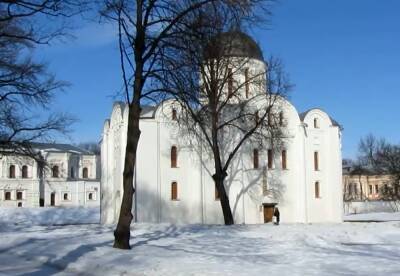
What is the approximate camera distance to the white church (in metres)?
46.2

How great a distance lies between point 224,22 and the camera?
18.6 metres

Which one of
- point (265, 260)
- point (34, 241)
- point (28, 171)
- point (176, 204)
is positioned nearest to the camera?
point (265, 260)

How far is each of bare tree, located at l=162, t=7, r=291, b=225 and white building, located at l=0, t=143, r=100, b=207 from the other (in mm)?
46373

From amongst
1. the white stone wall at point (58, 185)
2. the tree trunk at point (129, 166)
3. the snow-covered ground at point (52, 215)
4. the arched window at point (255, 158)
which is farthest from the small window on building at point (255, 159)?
the white stone wall at point (58, 185)

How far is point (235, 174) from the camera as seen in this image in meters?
47.9

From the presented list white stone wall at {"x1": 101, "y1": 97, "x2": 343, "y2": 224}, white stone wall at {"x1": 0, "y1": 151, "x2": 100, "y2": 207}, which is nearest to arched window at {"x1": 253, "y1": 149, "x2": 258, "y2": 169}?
white stone wall at {"x1": 101, "y1": 97, "x2": 343, "y2": 224}

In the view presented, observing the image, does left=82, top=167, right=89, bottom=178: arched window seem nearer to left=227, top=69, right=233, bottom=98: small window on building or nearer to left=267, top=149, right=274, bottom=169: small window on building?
left=267, top=149, right=274, bottom=169: small window on building

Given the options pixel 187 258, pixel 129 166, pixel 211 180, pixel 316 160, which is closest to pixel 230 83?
pixel 211 180

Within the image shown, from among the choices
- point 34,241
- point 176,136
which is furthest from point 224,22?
point 176,136

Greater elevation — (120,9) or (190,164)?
(120,9)

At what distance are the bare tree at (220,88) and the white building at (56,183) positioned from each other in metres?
46.4

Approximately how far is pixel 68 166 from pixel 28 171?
20.3 feet

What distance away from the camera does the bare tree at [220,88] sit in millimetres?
18844

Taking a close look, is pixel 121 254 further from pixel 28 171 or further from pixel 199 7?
pixel 28 171
